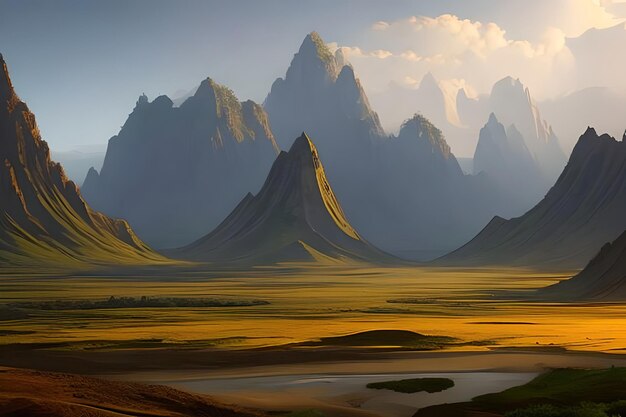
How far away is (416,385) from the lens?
126 ft

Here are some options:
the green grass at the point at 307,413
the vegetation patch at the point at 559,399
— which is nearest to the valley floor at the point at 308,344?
the vegetation patch at the point at 559,399

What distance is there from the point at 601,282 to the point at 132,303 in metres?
69.5

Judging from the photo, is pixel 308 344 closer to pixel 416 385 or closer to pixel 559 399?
pixel 416 385

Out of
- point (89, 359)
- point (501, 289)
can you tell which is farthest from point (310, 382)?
point (501, 289)

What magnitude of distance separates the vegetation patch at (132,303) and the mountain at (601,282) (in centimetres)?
4792

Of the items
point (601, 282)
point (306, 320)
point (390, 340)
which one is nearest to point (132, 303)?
point (306, 320)

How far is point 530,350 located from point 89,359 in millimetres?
26176

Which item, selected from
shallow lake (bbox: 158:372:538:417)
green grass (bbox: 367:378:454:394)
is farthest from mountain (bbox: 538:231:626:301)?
green grass (bbox: 367:378:454:394)

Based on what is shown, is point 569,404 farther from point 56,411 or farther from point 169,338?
point 169,338

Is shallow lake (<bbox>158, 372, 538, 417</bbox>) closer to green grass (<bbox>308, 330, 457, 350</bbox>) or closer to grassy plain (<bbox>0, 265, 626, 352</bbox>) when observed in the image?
green grass (<bbox>308, 330, 457, 350</bbox>)

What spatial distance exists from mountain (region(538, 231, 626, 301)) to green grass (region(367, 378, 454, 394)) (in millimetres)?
85843

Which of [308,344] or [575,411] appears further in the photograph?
[308,344]

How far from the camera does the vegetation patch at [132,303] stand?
9656cm

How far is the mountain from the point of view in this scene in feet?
405
